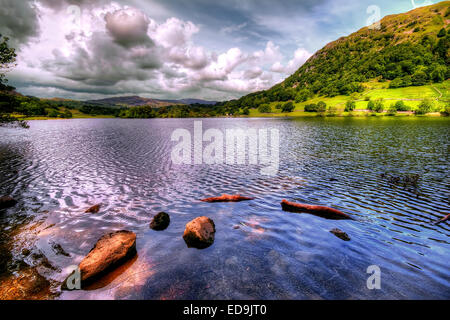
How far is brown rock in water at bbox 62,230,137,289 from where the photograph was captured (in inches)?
342

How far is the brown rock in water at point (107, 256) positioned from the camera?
342 inches

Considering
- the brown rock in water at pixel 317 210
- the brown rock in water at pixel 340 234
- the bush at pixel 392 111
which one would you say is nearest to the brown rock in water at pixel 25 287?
the brown rock in water at pixel 317 210

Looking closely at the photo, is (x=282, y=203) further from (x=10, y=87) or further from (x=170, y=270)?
(x=10, y=87)

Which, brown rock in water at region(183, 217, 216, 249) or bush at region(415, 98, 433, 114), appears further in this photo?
bush at region(415, 98, 433, 114)

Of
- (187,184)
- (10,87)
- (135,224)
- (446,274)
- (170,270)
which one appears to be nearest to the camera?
(446,274)

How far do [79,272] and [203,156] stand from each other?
29.5 m

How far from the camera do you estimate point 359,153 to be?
36.1 meters

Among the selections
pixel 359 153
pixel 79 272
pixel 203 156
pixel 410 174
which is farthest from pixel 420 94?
pixel 79 272

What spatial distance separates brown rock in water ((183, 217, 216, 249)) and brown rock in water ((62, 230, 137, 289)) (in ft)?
10.1

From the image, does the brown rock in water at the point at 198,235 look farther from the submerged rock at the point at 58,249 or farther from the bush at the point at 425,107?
the bush at the point at 425,107

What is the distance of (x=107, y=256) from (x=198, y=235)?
4728mm

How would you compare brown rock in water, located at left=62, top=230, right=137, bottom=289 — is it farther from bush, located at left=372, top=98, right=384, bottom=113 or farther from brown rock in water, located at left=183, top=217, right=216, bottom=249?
bush, located at left=372, top=98, right=384, bottom=113

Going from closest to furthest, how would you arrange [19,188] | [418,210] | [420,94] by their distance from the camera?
[418,210] → [19,188] → [420,94]

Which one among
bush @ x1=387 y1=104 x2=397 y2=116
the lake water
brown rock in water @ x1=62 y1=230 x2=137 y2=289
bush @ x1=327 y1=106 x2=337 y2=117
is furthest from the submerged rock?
bush @ x1=327 y1=106 x2=337 y2=117
